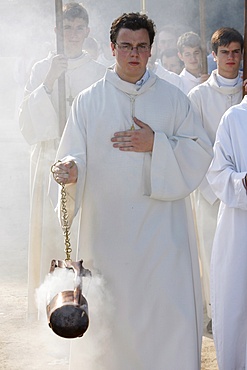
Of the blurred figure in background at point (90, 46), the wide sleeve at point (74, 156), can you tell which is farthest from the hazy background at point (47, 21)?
the wide sleeve at point (74, 156)

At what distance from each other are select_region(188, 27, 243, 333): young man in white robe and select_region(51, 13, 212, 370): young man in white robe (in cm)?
167

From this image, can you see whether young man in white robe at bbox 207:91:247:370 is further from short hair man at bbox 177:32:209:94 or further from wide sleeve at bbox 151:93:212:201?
short hair man at bbox 177:32:209:94

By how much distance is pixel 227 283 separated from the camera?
6129 mm

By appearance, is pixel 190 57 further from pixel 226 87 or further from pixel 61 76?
pixel 61 76

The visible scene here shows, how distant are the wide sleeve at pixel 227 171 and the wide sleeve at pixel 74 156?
0.88 metres

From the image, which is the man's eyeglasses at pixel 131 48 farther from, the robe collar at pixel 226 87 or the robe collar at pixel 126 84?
the robe collar at pixel 226 87

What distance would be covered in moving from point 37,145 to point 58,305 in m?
2.90

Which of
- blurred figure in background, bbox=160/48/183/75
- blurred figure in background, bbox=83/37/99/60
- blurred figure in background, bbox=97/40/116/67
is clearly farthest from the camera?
blurred figure in background, bbox=97/40/116/67

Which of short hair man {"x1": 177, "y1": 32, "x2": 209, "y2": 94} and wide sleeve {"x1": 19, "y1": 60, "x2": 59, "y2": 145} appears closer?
wide sleeve {"x1": 19, "y1": 60, "x2": 59, "y2": 145}

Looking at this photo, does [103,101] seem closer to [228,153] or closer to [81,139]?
[81,139]

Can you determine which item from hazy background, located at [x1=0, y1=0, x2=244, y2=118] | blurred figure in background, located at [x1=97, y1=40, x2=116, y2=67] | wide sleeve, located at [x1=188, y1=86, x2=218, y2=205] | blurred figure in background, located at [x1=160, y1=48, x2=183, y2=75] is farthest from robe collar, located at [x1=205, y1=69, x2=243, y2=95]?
blurred figure in background, located at [x1=97, y1=40, x2=116, y2=67]

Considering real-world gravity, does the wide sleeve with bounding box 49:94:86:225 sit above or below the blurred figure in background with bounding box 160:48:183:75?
below

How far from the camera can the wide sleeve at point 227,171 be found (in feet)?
19.5

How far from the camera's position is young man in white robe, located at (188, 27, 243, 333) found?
24.0 ft
